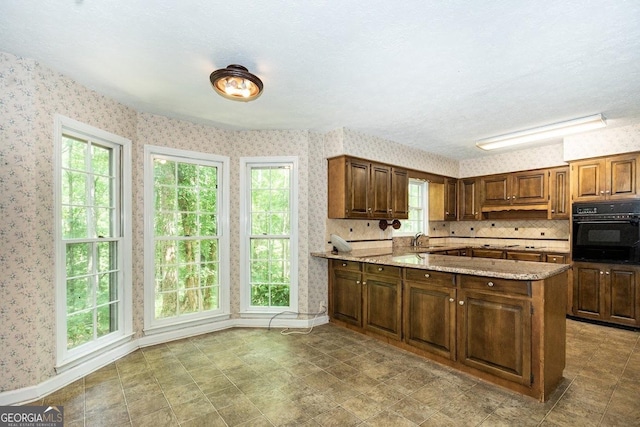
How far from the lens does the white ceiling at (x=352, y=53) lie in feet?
5.98

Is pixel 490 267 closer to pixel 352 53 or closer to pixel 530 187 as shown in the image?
pixel 352 53

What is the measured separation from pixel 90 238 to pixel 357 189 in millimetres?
3010

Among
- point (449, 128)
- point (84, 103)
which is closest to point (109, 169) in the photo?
point (84, 103)

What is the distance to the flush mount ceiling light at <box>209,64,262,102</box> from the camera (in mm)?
2331

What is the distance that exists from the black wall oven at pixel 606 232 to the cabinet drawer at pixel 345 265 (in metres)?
3.05

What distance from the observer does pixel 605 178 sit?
403cm

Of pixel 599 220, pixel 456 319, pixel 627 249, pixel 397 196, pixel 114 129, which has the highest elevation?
pixel 114 129

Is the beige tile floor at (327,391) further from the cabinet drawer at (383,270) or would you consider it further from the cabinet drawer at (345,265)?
the cabinet drawer at (345,265)

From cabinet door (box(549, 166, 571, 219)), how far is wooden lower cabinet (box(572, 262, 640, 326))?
90 cm

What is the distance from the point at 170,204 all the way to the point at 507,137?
4414mm

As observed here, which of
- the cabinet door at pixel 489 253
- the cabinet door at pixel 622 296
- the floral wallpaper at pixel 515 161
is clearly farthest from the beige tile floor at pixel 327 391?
the floral wallpaper at pixel 515 161

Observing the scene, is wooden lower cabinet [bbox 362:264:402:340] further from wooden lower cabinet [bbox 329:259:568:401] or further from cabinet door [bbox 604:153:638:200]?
cabinet door [bbox 604:153:638:200]

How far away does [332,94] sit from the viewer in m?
2.98

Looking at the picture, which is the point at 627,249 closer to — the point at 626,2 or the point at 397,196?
the point at 397,196
